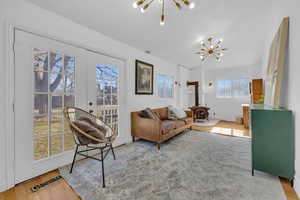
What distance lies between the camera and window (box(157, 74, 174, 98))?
4.39 m

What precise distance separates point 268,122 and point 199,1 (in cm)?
233

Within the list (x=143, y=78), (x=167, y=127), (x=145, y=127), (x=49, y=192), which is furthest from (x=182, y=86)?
(x=49, y=192)

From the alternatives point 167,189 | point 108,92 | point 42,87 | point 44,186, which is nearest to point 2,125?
point 42,87

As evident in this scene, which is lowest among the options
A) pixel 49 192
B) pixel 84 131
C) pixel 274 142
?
pixel 49 192

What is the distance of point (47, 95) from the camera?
187 centimetres

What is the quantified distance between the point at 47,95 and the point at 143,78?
2.25 metres

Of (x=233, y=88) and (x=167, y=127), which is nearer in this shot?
(x=167, y=127)

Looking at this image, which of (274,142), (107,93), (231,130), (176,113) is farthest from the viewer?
(231,130)

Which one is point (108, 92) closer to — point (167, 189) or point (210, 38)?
point (167, 189)

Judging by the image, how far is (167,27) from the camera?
288 cm

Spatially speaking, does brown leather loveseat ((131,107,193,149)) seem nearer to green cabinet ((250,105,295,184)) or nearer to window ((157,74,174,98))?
window ((157,74,174,98))

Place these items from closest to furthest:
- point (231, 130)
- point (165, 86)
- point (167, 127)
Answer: point (167, 127)
point (231, 130)
point (165, 86)

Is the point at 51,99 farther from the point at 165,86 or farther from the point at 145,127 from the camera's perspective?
the point at 165,86

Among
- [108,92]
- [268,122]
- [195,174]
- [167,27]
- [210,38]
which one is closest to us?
[268,122]
